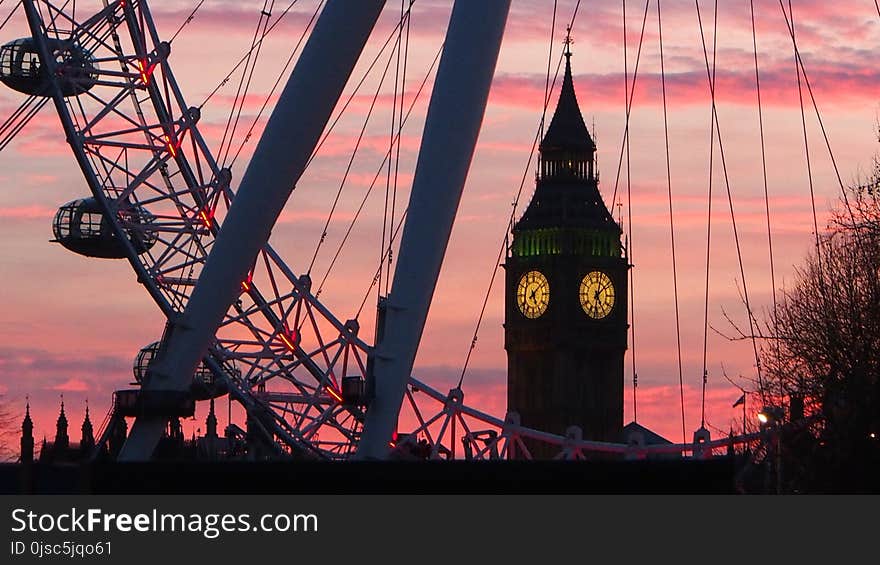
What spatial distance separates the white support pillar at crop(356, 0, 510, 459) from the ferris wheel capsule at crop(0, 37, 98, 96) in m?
24.8

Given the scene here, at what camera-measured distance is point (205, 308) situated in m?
71.2

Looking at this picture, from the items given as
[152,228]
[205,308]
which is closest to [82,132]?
[152,228]

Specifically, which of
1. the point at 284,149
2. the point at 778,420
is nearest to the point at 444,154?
the point at 284,149

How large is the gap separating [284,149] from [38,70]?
26.5m

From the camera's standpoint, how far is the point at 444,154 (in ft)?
214

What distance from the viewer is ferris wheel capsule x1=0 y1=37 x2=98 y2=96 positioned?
298 ft

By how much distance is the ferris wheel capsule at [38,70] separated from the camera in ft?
298

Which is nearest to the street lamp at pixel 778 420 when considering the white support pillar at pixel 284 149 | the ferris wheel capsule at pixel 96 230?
the white support pillar at pixel 284 149

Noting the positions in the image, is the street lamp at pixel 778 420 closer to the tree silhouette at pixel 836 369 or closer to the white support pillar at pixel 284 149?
the tree silhouette at pixel 836 369

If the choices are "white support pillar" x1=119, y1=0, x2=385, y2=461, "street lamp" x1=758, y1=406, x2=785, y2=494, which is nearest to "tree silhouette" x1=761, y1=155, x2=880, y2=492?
"street lamp" x1=758, y1=406, x2=785, y2=494

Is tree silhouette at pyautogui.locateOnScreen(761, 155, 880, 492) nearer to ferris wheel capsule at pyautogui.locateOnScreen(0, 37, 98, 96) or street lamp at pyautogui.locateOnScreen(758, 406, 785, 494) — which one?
street lamp at pyautogui.locateOnScreen(758, 406, 785, 494)

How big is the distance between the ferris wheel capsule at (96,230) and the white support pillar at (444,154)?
25211 mm

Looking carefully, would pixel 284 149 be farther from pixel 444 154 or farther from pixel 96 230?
pixel 96 230
